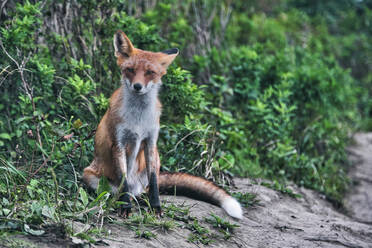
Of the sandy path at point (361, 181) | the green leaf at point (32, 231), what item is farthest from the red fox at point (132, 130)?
the sandy path at point (361, 181)

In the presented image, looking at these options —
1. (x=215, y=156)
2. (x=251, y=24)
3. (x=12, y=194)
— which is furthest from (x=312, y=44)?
(x=12, y=194)

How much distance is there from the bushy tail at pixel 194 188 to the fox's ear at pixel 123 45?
4.47 ft

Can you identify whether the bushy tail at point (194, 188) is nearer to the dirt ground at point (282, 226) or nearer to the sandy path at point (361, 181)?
the dirt ground at point (282, 226)

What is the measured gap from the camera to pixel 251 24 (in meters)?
9.98

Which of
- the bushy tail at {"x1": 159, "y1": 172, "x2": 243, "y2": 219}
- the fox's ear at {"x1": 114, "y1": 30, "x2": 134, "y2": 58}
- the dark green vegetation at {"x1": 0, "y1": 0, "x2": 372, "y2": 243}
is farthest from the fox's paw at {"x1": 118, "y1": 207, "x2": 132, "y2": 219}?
the fox's ear at {"x1": 114, "y1": 30, "x2": 134, "y2": 58}

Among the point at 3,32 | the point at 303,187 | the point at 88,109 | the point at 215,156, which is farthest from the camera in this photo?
the point at 303,187

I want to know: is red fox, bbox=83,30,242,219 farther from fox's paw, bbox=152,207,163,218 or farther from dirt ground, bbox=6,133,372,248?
Result: dirt ground, bbox=6,133,372,248

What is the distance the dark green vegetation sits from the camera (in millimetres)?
3909

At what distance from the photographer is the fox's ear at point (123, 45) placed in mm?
4027

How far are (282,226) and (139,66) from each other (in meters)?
2.23

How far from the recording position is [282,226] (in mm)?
4434

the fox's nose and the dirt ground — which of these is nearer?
the dirt ground

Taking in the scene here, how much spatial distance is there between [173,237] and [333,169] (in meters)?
4.07

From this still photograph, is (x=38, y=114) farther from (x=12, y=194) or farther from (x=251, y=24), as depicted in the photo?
(x=251, y=24)
